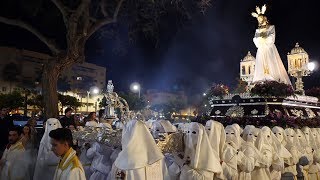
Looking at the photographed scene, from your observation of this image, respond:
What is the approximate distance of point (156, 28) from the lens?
12781 millimetres

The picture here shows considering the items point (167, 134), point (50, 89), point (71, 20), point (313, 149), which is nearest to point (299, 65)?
point (313, 149)

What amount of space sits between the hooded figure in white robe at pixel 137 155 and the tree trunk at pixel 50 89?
19.8 ft

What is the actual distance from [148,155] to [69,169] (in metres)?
1.13

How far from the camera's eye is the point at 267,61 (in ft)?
57.0

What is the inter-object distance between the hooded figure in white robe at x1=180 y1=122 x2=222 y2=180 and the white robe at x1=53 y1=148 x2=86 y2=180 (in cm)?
238

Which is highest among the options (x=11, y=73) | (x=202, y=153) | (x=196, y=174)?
(x=11, y=73)

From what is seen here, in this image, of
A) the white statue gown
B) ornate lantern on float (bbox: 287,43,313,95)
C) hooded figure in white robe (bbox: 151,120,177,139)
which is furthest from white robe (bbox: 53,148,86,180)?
ornate lantern on float (bbox: 287,43,313,95)

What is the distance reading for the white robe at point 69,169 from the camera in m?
4.10

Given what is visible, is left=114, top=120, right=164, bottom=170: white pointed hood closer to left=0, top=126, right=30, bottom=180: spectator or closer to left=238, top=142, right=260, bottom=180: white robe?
left=0, top=126, right=30, bottom=180: spectator

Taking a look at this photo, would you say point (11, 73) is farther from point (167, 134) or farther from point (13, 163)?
point (167, 134)

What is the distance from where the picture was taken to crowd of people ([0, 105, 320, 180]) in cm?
471

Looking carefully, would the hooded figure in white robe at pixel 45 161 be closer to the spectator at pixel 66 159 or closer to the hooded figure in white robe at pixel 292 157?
the spectator at pixel 66 159

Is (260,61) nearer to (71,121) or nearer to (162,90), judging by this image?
(71,121)

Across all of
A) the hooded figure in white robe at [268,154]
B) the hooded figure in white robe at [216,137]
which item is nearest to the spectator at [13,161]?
the hooded figure in white robe at [216,137]
